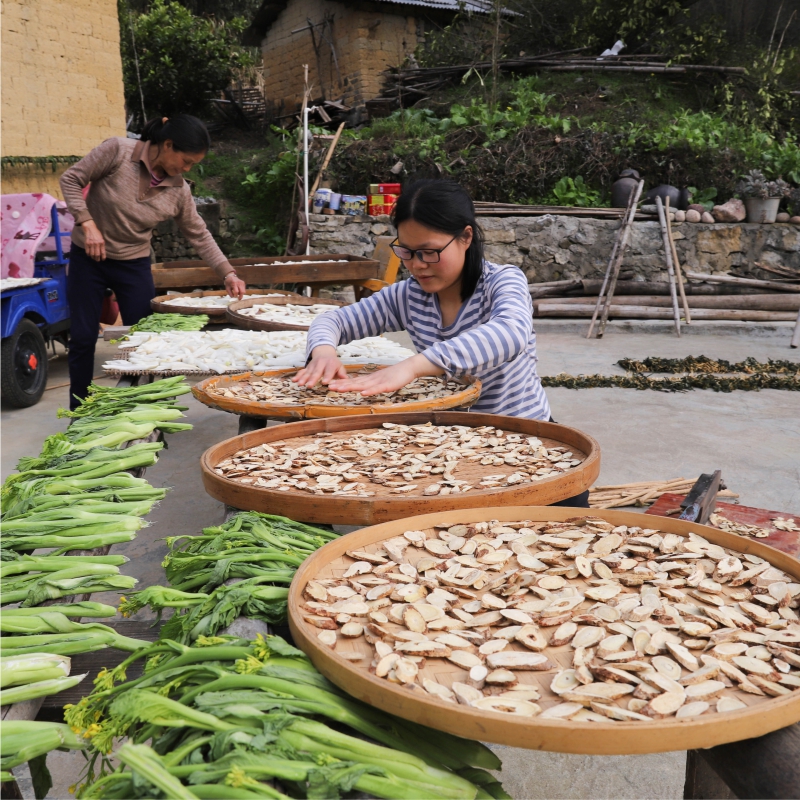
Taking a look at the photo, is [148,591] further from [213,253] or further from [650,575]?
[213,253]

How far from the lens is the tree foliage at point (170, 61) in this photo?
14703 mm

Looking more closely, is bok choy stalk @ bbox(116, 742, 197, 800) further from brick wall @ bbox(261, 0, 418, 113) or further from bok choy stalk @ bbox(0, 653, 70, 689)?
brick wall @ bbox(261, 0, 418, 113)

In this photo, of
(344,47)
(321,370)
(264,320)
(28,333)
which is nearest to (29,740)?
(321,370)

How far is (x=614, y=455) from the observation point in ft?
13.1

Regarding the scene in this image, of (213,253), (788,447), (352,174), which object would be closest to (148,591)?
(213,253)

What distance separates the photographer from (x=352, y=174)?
10.3 metres

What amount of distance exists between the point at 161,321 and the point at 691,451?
2.97 m

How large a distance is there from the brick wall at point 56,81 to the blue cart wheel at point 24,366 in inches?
158

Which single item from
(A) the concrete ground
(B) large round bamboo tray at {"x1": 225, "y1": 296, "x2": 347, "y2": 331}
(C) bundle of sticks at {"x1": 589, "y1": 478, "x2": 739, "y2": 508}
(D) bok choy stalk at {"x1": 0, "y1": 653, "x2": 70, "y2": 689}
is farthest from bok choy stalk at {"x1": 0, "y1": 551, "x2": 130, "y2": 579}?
(C) bundle of sticks at {"x1": 589, "y1": 478, "x2": 739, "y2": 508}

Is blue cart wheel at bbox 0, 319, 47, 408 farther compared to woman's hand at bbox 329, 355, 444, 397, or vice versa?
blue cart wheel at bbox 0, 319, 47, 408

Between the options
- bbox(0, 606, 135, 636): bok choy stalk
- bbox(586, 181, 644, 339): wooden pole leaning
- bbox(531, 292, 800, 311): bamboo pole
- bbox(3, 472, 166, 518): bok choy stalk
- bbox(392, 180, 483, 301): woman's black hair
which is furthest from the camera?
bbox(531, 292, 800, 311): bamboo pole

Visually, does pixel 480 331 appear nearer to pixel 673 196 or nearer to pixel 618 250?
pixel 618 250

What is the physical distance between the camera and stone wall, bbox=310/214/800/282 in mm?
8812

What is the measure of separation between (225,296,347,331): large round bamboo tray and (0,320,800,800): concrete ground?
0.88 metres
